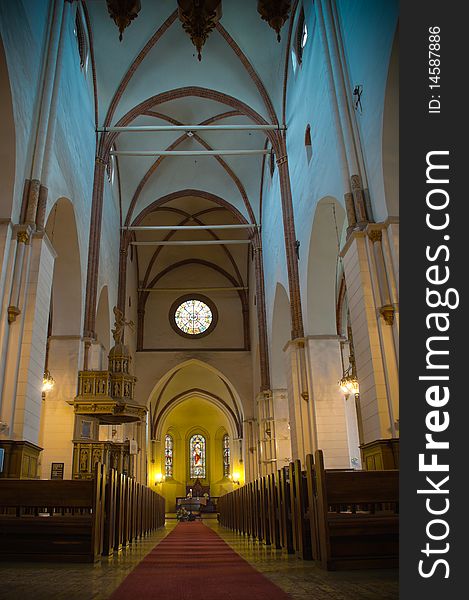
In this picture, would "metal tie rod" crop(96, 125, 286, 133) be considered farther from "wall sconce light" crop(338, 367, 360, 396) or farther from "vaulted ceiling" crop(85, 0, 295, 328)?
"wall sconce light" crop(338, 367, 360, 396)

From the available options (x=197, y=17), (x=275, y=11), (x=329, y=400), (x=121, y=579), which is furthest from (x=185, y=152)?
(x=121, y=579)

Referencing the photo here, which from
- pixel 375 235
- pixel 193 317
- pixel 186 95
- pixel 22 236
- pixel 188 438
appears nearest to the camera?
pixel 375 235

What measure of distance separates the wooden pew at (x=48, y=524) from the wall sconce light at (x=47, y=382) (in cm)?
621

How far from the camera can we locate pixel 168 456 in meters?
35.0

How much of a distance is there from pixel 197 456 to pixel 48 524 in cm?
3124

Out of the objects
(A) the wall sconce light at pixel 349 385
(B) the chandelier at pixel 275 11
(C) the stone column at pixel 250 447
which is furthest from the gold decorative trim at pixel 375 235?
(C) the stone column at pixel 250 447

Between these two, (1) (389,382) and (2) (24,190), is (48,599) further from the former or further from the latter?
(2) (24,190)

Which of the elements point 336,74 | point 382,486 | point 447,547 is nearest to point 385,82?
point 336,74

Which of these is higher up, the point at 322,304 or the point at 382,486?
the point at 322,304

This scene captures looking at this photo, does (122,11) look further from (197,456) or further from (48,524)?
(197,456)

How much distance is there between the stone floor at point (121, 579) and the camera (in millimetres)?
2961

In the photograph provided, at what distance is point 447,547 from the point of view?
1.91 meters

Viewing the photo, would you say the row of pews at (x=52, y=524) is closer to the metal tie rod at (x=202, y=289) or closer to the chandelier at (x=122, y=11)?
the chandelier at (x=122, y=11)

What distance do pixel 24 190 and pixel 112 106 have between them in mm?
7547
